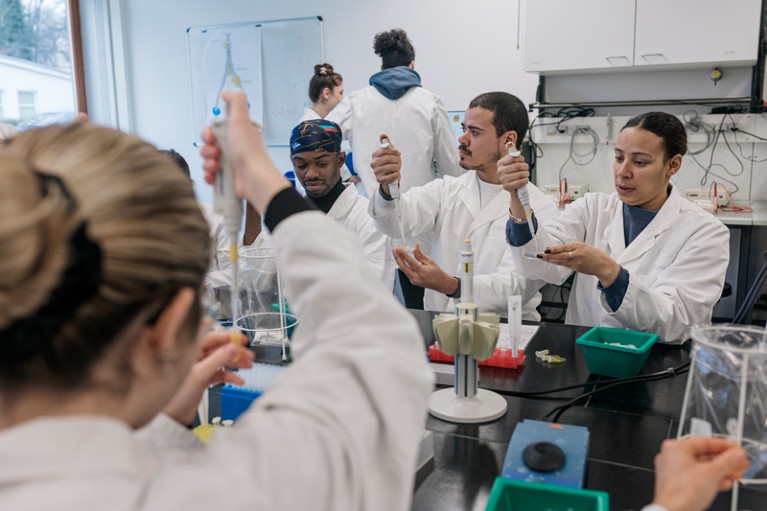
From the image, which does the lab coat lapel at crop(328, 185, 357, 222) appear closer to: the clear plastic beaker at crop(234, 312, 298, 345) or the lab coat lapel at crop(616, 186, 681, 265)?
the clear plastic beaker at crop(234, 312, 298, 345)

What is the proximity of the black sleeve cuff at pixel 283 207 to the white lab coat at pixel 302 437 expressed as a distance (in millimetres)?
20

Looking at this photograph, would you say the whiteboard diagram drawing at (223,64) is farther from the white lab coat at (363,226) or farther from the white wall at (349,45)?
the white lab coat at (363,226)

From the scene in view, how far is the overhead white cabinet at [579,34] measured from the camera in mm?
3482

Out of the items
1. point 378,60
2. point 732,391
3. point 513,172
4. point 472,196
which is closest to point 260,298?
point 513,172

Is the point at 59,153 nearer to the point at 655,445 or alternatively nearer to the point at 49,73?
the point at 655,445

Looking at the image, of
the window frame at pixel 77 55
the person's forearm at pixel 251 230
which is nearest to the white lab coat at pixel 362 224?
the person's forearm at pixel 251 230

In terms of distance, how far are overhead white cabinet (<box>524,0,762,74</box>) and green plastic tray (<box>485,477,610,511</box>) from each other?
3167 millimetres

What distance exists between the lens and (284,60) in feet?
14.9

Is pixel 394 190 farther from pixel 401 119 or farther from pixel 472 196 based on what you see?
pixel 401 119

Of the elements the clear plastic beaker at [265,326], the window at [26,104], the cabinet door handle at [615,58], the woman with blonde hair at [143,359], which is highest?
the cabinet door handle at [615,58]

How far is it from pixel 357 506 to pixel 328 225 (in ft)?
0.87

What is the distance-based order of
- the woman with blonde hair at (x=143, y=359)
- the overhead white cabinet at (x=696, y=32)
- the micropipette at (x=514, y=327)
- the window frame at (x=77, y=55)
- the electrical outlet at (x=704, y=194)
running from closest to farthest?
the woman with blonde hair at (x=143, y=359), the micropipette at (x=514, y=327), the overhead white cabinet at (x=696, y=32), the electrical outlet at (x=704, y=194), the window frame at (x=77, y=55)

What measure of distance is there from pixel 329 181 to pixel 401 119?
1.19 m

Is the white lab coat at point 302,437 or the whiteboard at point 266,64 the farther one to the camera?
the whiteboard at point 266,64
